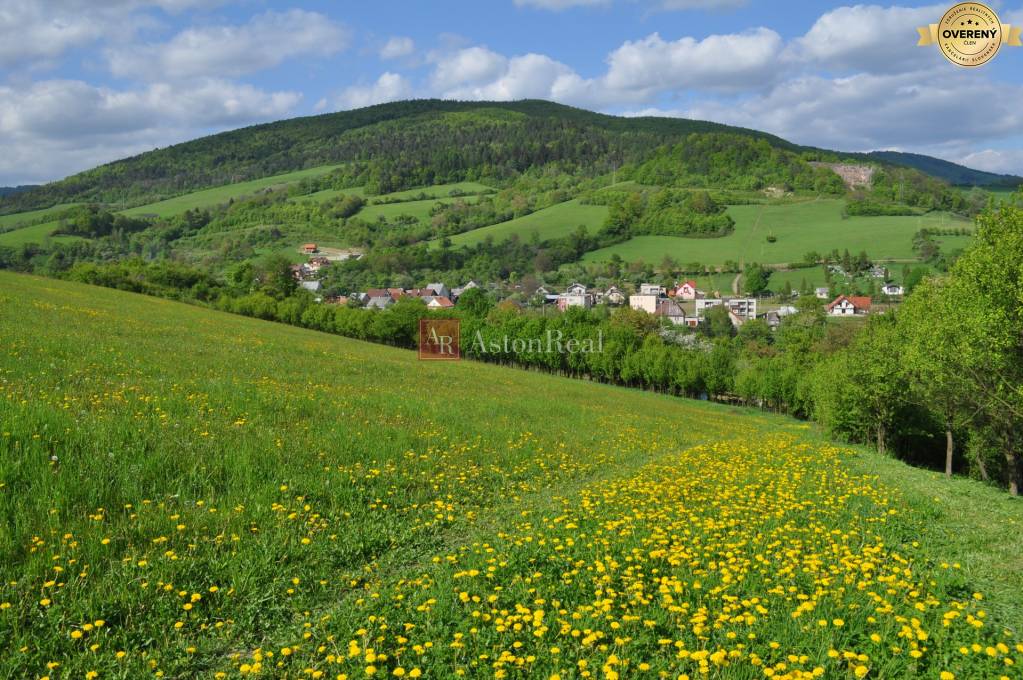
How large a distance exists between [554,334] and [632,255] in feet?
318

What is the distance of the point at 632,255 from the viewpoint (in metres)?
180

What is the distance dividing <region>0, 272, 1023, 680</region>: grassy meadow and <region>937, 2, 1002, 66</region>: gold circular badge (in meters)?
25.8

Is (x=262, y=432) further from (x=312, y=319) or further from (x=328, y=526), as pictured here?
(x=312, y=319)

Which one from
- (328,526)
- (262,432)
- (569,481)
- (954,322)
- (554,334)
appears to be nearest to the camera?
(328,526)

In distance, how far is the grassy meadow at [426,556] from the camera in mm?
5996

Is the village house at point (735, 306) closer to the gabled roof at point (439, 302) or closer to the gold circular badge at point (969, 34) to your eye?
the gabled roof at point (439, 302)

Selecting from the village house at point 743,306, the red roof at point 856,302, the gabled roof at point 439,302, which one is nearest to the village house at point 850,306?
the red roof at point 856,302

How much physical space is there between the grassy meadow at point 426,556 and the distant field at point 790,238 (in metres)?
158

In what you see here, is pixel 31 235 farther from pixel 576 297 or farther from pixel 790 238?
pixel 790 238

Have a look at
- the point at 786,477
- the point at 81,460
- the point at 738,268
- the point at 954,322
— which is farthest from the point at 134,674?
the point at 738,268

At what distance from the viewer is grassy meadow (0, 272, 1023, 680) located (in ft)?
19.7

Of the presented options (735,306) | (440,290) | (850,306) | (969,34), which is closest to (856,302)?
(850,306)
